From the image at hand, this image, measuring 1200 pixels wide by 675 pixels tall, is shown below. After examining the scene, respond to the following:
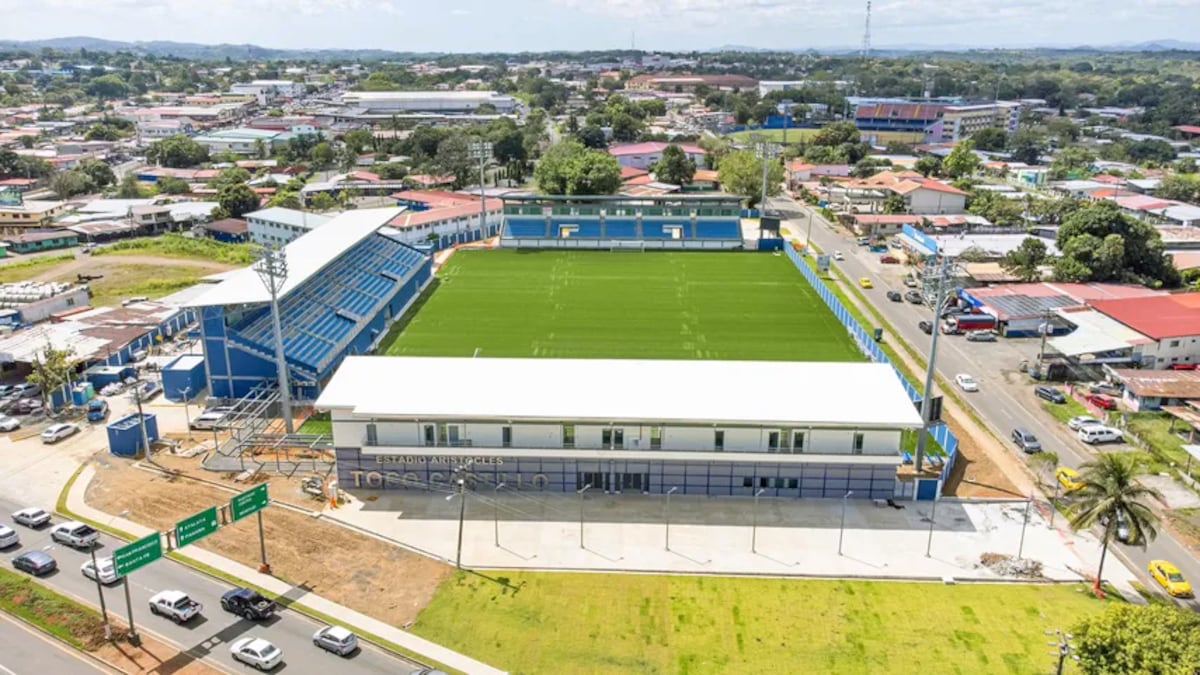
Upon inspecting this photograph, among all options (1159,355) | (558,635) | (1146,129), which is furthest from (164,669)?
(1146,129)

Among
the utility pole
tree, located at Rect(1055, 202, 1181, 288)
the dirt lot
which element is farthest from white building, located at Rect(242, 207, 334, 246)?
tree, located at Rect(1055, 202, 1181, 288)

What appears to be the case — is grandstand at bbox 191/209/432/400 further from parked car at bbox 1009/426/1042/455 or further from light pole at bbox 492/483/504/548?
parked car at bbox 1009/426/1042/455

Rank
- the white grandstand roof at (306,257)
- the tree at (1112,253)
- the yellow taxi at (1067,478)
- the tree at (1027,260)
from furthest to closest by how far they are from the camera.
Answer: the tree at (1027,260)
the tree at (1112,253)
the white grandstand roof at (306,257)
the yellow taxi at (1067,478)

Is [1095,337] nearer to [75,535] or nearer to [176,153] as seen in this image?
[75,535]

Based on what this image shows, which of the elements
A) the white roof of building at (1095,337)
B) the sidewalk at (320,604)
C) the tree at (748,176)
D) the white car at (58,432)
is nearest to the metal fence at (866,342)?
the white roof of building at (1095,337)

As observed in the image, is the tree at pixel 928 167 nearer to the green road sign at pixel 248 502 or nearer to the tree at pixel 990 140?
the tree at pixel 990 140

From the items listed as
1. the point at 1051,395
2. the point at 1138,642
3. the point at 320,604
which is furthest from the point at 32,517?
the point at 1051,395

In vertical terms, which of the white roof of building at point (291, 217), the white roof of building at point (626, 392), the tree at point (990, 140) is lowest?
the white roof of building at point (626, 392)
